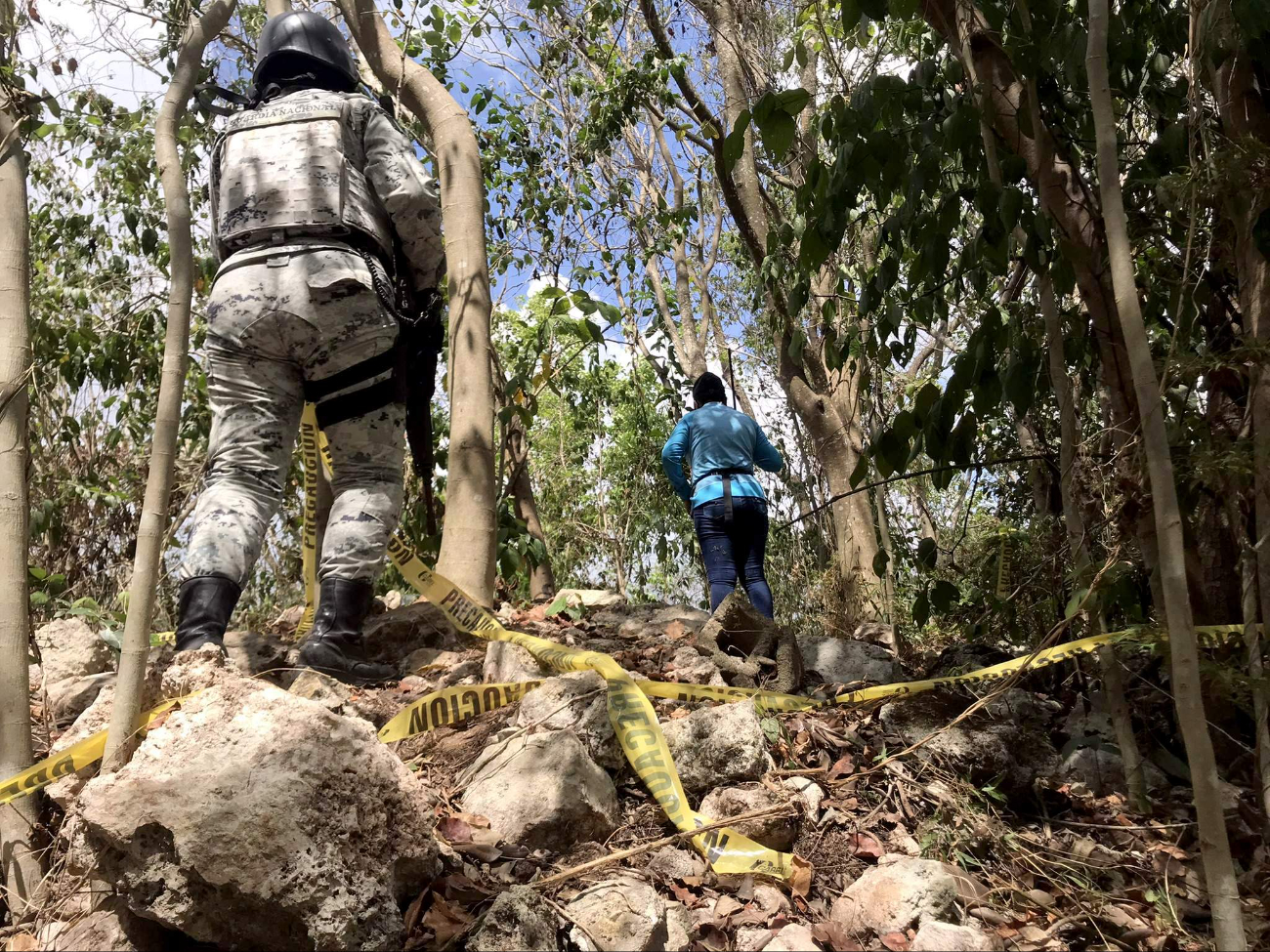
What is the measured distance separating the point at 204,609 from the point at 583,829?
1266 mm

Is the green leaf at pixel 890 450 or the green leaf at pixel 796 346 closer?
the green leaf at pixel 890 450

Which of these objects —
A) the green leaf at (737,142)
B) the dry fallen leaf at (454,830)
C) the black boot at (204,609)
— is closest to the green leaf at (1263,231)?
the green leaf at (737,142)

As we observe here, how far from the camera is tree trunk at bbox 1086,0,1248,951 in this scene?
1.63 metres

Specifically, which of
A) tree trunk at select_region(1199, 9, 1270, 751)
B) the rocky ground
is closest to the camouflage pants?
the rocky ground

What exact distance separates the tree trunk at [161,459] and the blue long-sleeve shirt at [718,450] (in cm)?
332

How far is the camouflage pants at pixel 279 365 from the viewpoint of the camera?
2.98 meters

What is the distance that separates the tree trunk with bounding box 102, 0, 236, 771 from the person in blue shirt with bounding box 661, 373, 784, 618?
329 centimetres

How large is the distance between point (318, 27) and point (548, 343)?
2476 millimetres

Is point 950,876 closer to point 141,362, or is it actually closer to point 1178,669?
point 1178,669

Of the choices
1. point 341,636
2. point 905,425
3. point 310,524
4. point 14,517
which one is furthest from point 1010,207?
point 310,524

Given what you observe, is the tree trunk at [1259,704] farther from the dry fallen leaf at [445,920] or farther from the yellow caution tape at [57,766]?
the yellow caution tape at [57,766]

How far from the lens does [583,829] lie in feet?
7.18

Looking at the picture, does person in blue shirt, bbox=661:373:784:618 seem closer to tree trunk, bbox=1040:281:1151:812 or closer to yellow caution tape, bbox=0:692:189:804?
tree trunk, bbox=1040:281:1151:812

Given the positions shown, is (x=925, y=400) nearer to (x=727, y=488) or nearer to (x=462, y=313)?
(x=462, y=313)
